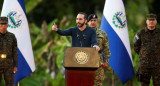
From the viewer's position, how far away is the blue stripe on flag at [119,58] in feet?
26.8

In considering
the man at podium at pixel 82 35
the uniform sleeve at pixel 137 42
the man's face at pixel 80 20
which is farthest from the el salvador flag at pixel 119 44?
the man's face at pixel 80 20

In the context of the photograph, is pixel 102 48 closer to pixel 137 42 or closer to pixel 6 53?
pixel 137 42

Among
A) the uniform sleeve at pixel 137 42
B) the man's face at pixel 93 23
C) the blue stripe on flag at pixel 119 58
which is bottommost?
the blue stripe on flag at pixel 119 58

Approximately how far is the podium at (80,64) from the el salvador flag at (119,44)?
2.70m

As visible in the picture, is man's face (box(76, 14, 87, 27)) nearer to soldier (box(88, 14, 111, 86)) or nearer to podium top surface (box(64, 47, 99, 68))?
podium top surface (box(64, 47, 99, 68))

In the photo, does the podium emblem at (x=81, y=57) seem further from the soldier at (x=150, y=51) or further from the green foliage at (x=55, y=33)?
the green foliage at (x=55, y=33)

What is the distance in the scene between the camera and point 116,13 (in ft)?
27.2

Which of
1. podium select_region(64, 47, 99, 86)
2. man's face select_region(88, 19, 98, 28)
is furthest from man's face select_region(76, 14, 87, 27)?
Result: man's face select_region(88, 19, 98, 28)

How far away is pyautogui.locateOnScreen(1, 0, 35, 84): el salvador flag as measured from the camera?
809 cm

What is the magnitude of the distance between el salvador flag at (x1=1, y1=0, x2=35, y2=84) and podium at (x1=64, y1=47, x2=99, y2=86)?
2.82m

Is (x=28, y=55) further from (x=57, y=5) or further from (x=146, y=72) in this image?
(x=57, y=5)

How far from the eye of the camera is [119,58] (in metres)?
8.19

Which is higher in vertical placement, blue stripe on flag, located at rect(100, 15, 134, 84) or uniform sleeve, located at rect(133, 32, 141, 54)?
uniform sleeve, located at rect(133, 32, 141, 54)

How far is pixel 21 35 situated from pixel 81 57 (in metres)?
3.03
